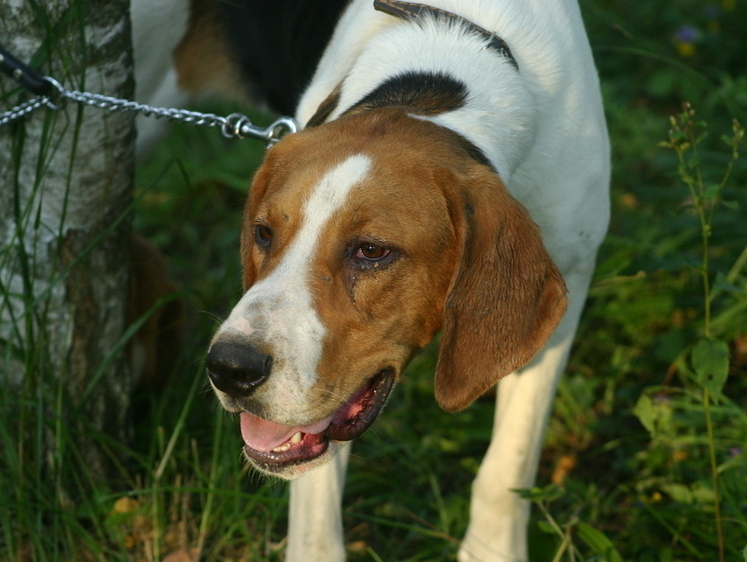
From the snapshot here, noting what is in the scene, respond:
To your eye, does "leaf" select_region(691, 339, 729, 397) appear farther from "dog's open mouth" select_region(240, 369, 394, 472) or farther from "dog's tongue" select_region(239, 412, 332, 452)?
"dog's tongue" select_region(239, 412, 332, 452)

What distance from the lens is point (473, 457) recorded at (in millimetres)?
3977

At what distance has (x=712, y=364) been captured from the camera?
108 inches

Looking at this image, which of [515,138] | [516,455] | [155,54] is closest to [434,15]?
[515,138]

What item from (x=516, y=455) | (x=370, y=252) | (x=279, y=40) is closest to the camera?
(x=370, y=252)

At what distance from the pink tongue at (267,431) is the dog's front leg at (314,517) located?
1.74 ft

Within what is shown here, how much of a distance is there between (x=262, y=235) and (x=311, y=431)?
541 millimetres

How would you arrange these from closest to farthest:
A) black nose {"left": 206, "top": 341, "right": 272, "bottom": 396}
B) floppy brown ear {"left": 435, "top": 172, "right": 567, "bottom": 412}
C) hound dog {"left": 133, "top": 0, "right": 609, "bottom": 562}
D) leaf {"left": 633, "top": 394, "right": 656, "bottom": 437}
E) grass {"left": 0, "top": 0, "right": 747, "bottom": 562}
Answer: black nose {"left": 206, "top": 341, "right": 272, "bottom": 396} → hound dog {"left": 133, "top": 0, "right": 609, "bottom": 562} → floppy brown ear {"left": 435, "top": 172, "right": 567, "bottom": 412} → leaf {"left": 633, "top": 394, "right": 656, "bottom": 437} → grass {"left": 0, "top": 0, "right": 747, "bottom": 562}

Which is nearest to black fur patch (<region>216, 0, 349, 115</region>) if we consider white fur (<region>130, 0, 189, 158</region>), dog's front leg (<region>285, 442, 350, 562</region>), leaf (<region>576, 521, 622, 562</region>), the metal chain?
white fur (<region>130, 0, 189, 158</region>)

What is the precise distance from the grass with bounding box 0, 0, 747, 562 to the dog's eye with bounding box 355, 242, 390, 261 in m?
0.69

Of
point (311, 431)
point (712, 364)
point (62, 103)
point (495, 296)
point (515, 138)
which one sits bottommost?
point (712, 364)

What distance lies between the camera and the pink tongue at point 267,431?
2562 mm

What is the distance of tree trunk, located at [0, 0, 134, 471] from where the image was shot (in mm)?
2885

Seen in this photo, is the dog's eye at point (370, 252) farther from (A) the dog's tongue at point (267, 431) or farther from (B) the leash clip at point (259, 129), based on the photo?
(B) the leash clip at point (259, 129)

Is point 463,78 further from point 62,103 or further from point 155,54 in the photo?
point 155,54
